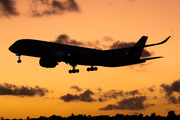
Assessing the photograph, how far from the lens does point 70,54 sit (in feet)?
185

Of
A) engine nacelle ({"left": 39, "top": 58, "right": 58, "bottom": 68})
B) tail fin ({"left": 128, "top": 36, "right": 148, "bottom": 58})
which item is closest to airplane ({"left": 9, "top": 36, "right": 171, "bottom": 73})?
engine nacelle ({"left": 39, "top": 58, "right": 58, "bottom": 68})

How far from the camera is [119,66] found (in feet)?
229

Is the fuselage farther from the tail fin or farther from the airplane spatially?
the tail fin

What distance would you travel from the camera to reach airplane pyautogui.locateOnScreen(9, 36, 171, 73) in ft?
170

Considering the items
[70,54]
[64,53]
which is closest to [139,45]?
[70,54]

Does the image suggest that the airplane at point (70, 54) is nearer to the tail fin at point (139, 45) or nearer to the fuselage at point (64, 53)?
the fuselage at point (64, 53)

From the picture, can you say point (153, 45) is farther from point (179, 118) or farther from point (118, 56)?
point (179, 118)

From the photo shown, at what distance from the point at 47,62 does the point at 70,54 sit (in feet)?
26.2

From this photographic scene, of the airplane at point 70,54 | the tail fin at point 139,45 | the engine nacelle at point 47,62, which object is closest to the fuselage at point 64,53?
the airplane at point 70,54

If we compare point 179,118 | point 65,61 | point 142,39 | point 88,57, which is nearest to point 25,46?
point 65,61

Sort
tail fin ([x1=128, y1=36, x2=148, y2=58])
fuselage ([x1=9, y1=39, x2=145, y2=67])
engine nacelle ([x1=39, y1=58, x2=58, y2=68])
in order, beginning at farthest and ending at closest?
tail fin ([x1=128, y1=36, x2=148, y2=58]), engine nacelle ([x1=39, y1=58, x2=58, y2=68]), fuselage ([x1=9, y1=39, x2=145, y2=67])

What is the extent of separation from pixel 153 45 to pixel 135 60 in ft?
55.2

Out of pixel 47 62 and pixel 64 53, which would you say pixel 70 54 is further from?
pixel 47 62

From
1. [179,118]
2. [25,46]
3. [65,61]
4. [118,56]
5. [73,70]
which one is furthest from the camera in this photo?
[179,118]
